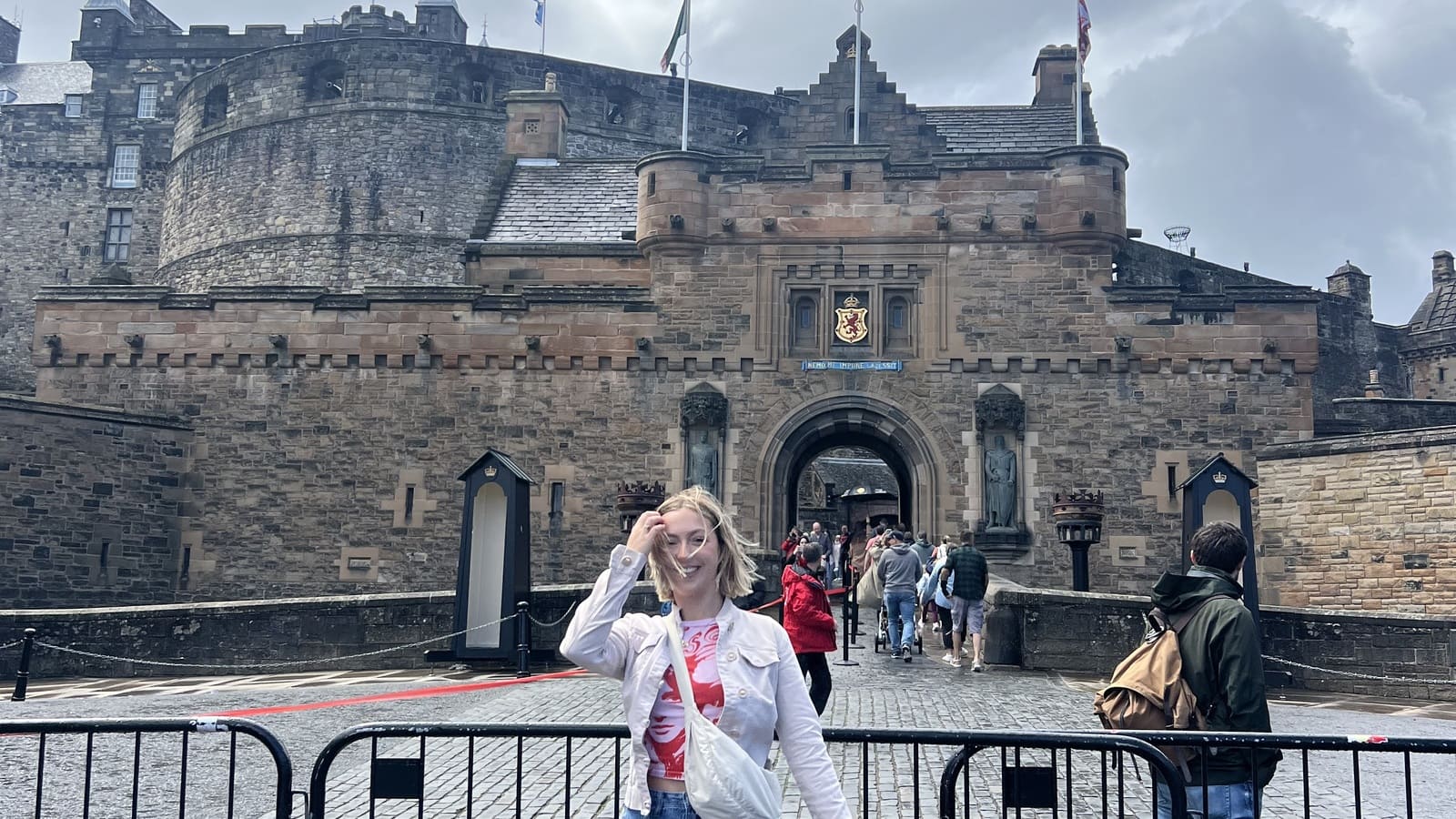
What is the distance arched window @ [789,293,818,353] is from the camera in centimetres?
2200

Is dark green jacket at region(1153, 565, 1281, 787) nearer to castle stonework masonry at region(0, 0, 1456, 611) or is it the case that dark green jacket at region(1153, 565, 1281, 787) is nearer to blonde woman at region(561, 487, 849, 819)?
blonde woman at region(561, 487, 849, 819)

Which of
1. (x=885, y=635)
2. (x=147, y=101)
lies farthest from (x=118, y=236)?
(x=885, y=635)

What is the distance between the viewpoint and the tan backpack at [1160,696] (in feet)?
15.8

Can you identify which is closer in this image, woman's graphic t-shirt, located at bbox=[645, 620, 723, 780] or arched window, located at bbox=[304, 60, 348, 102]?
woman's graphic t-shirt, located at bbox=[645, 620, 723, 780]

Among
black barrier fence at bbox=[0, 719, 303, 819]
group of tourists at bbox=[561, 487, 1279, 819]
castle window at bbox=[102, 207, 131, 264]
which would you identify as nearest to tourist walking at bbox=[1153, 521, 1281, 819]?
group of tourists at bbox=[561, 487, 1279, 819]

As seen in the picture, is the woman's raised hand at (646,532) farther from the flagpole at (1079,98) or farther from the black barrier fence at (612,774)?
the flagpole at (1079,98)

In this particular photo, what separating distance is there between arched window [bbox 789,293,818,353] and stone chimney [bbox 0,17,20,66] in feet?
153

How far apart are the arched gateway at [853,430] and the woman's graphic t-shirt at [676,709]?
17.6m

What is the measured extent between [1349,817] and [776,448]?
576 inches

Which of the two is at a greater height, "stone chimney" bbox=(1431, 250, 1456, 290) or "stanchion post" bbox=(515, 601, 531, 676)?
"stone chimney" bbox=(1431, 250, 1456, 290)

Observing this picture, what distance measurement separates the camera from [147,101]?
155ft

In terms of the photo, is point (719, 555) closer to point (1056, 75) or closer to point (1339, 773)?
point (1339, 773)

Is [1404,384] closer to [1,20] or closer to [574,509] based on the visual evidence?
[574,509]

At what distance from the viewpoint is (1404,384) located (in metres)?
39.6
